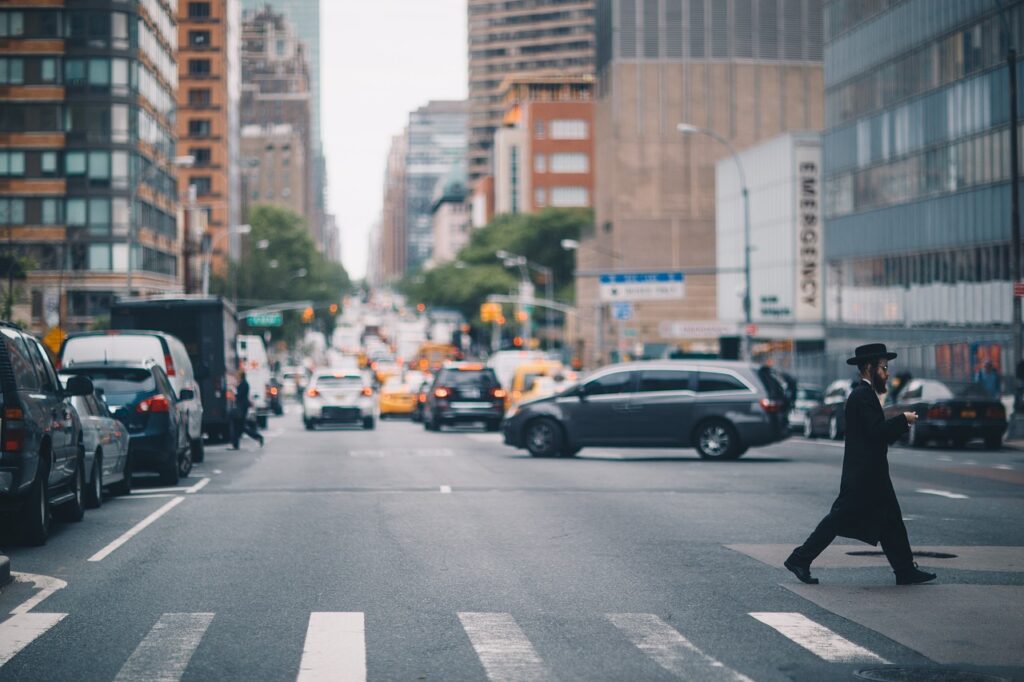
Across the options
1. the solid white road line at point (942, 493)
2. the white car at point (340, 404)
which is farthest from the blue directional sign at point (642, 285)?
the solid white road line at point (942, 493)

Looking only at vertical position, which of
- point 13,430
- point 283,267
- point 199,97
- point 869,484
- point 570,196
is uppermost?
point 199,97

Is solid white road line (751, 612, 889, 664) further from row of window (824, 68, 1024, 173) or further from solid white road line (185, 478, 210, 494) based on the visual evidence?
row of window (824, 68, 1024, 173)

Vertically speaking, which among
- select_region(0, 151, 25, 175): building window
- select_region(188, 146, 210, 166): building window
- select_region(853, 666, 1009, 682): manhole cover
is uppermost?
select_region(188, 146, 210, 166): building window

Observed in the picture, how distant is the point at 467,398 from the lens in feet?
134

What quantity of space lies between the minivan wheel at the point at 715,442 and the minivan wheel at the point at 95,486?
39.8ft

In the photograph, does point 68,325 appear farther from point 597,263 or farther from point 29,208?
point 597,263

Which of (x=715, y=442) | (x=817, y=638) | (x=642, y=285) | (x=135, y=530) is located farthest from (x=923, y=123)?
(x=817, y=638)

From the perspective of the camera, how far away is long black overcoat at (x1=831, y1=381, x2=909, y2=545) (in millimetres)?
Answer: 11094

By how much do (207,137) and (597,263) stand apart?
37702 millimetres

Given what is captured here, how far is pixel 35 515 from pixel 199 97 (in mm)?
112588

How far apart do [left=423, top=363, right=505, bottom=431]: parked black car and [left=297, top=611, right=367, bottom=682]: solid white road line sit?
30.5m

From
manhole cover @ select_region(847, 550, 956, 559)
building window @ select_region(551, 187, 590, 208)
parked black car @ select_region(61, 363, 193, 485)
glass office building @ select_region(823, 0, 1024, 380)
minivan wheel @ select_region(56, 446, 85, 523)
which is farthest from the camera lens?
building window @ select_region(551, 187, 590, 208)

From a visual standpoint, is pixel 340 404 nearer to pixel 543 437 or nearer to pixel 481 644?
pixel 543 437

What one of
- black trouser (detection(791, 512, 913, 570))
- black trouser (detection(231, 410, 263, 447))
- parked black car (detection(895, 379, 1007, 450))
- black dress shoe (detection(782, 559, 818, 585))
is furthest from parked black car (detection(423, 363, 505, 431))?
black trouser (detection(791, 512, 913, 570))
